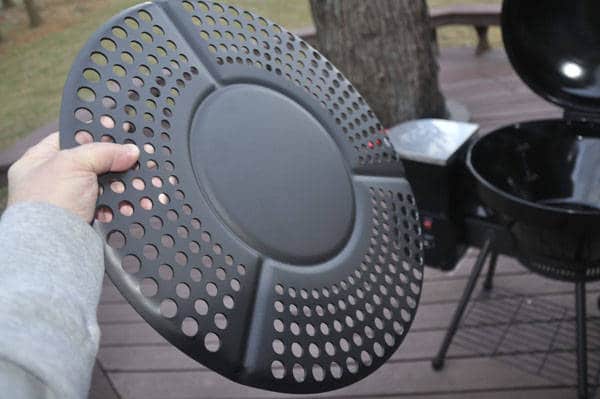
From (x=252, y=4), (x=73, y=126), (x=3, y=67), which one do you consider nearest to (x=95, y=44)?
(x=73, y=126)

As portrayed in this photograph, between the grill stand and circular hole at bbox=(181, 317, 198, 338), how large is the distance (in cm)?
104

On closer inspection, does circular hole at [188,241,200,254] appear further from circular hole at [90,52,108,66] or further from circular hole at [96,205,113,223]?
circular hole at [90,52,108,66]

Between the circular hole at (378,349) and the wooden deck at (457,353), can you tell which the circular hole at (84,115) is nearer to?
the circular hole at (378,349)

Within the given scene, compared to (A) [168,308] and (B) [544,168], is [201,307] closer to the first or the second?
(A) [168,308]

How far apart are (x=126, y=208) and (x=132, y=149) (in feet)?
0.18

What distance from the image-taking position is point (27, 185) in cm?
59

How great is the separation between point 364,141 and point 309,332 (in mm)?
309

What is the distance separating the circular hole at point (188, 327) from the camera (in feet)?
1.63

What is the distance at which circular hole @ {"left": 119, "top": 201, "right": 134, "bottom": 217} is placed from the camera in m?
0.50

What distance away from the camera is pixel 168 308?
1.61ft

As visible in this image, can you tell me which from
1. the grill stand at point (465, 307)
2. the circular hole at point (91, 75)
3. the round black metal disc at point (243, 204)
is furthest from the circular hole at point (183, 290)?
the grill stand at point (465, 307)

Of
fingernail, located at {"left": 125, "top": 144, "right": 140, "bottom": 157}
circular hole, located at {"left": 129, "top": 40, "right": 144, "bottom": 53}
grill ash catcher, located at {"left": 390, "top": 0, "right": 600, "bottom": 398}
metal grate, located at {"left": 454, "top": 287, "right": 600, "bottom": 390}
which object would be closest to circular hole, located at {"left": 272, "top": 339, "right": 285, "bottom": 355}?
fingernail, located at {"left": 125, "top": 144, "right": 140, "bottom": 157}

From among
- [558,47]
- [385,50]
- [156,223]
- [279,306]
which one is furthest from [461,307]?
[385,50]

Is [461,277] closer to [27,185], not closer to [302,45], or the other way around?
[302,45]
